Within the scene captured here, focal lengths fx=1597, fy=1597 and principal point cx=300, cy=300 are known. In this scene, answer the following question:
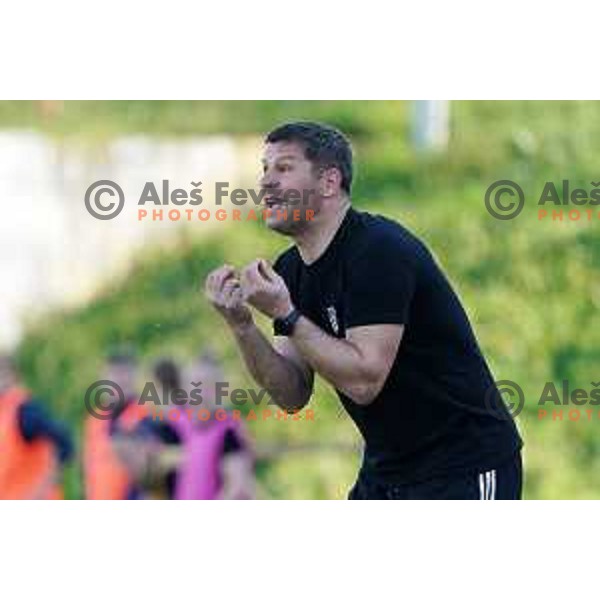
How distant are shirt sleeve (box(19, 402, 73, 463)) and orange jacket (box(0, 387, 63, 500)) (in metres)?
0.02

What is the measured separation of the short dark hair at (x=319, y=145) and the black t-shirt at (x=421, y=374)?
0.14 meters

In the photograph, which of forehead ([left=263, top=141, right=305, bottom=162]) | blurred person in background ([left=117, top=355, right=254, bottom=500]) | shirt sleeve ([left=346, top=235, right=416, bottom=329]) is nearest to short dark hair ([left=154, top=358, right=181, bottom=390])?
blurred person in background ([left=117, top=355, right=254, bottom=500])

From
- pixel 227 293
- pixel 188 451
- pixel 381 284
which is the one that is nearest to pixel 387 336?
pixel 381 284

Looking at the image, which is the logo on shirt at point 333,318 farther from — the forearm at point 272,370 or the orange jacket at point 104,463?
the orange jacket at point 104,463

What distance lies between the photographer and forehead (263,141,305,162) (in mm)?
3756

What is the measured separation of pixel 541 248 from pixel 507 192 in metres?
0.25

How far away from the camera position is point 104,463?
6082 mm

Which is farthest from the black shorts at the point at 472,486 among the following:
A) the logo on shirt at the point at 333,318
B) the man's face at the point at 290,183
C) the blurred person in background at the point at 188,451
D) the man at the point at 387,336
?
the blurred person in background at the point at 188,451

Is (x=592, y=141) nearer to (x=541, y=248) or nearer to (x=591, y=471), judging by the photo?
(x=541, y=248)

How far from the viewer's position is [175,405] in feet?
19.5

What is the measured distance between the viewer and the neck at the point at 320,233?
3.68 m

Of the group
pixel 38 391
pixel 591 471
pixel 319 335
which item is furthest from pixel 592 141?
pixel 319 335

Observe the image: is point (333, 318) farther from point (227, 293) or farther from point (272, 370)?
point (227, 293)

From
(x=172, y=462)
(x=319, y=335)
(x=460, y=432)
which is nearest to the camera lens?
(x=319, y=335)
